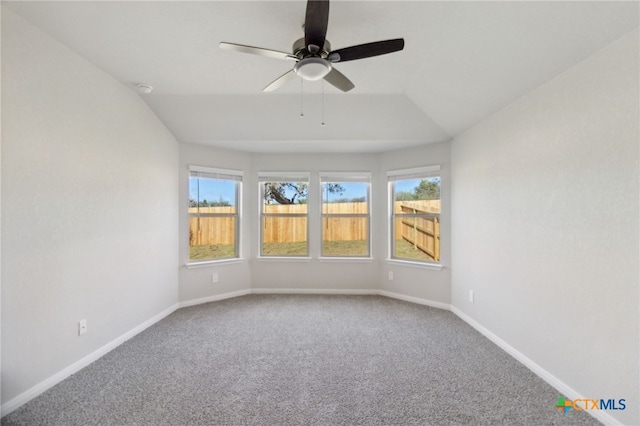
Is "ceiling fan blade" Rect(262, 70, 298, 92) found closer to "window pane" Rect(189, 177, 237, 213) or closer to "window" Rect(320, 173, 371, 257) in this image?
"window pane" Rect(189, 177, 237, 213)

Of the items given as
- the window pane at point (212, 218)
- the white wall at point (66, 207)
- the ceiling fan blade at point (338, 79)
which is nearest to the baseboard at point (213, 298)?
the window pane at point (212, 218)

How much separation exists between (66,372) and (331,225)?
3395mm

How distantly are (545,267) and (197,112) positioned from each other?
12.5 ft

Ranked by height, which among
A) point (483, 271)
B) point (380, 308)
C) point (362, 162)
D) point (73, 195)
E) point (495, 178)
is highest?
point (362, 162)

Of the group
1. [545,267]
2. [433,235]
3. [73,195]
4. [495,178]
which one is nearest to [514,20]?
[495,178]

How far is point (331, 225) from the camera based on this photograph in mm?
4574

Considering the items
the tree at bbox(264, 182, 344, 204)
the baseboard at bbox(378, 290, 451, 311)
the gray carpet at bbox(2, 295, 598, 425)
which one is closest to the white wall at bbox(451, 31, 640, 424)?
the gray carpet at bbox(2, 295, 598, 425)

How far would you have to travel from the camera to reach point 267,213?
4.57 meters

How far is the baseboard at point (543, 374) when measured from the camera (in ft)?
5.78

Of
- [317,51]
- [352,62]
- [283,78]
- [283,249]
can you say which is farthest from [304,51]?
[283,249]

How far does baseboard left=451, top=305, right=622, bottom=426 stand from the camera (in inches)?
69.3

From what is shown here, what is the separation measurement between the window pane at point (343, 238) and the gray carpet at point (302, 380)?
1.41m

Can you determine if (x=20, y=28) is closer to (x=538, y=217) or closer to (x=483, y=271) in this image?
(x=538, y=217)

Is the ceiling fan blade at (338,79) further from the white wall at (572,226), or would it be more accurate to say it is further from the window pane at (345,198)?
the window pane at (345,198)
